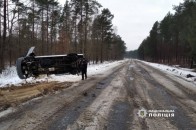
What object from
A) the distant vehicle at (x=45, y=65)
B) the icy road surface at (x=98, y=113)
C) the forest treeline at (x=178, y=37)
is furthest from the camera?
the forest treeline at (x=178, y=37)

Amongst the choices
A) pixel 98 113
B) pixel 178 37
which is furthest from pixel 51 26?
pixel 98 113

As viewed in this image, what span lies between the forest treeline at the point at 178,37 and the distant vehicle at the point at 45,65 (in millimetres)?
17744

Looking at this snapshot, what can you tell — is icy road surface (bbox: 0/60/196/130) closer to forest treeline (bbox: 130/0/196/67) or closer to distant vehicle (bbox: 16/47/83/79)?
distant vehicle (bbox: 16/47/83/79)

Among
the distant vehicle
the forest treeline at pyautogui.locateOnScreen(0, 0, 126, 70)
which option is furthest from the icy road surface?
the forest treeline at pyautogui.locateOnScreen(0, 0, 126, 70)

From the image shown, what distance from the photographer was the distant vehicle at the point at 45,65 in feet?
76.1

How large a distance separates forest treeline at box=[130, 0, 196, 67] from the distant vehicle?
699 inches

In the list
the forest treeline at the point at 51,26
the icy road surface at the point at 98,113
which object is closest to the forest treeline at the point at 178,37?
the forest treeline at the point at 51,26

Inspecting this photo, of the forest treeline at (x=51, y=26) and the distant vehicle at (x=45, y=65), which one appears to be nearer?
the distant vehicle at (x=45, y=65)

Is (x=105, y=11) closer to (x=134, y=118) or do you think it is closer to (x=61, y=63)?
(x=61, y=63)

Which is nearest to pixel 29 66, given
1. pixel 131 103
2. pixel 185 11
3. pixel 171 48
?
pixel 131 103

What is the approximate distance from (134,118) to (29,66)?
15288 millimetres

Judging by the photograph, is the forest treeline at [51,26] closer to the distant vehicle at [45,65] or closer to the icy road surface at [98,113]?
the distant vehicle at [45,65]

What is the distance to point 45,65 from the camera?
2422 cm

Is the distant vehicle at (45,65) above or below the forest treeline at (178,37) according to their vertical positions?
A: below
